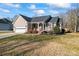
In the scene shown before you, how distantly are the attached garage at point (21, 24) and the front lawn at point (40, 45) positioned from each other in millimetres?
119

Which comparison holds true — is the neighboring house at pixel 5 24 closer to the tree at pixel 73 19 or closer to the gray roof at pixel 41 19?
the gray roof at pixel 41 19

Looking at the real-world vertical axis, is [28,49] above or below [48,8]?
below

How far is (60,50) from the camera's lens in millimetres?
4465

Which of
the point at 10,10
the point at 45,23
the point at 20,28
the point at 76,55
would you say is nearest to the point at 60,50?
the point at 76,55

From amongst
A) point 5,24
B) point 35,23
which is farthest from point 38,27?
point 5,24

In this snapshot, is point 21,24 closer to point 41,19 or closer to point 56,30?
point 41,19

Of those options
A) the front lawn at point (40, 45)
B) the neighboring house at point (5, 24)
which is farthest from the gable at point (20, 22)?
the front lawn at point (40, 45)

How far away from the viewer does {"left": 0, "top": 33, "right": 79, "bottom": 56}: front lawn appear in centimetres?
444

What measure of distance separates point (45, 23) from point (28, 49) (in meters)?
0.67

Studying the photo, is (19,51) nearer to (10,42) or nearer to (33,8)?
(10,42)

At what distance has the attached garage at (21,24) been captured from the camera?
453cm

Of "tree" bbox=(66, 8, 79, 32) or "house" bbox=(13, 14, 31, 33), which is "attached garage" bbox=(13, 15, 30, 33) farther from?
"tree" bbox=(66, 8, 79, 32)

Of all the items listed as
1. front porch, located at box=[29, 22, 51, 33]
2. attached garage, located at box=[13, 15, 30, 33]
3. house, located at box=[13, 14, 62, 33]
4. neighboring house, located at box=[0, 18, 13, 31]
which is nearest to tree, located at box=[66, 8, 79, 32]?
house, located at box=[13, 14, 62, 33]

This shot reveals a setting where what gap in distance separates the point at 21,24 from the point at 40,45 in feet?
2.03
